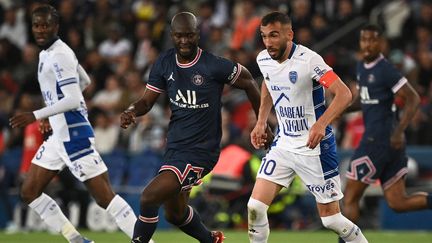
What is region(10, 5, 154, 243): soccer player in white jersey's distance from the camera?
11008mm

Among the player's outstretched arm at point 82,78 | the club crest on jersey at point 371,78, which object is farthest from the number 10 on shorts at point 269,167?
the player's outstretched arm at point 82,78

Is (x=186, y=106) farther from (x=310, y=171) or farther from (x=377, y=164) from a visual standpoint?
(x=377, y=164)

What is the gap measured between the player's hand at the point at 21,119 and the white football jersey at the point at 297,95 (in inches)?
94.5

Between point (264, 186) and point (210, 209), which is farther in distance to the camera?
point (210, 209)

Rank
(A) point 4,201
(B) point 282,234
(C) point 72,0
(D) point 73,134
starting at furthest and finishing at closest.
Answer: (C) point 72,0 → (A) point 4,201 → (B) point 282,234 → (D) point 73,134

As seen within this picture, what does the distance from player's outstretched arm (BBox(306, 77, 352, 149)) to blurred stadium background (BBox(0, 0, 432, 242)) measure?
477 cm

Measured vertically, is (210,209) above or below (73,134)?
below

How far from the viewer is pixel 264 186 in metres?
9.85

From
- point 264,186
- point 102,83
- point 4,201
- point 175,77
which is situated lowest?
point 4,201

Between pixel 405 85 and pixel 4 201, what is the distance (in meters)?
8.62

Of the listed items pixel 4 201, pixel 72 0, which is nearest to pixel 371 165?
pixel 4 201

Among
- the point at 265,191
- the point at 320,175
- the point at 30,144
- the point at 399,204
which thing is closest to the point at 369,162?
the point at 399,204

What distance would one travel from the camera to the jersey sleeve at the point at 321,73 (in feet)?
31.0

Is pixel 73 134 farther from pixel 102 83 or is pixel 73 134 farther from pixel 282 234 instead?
pixel 102 83
